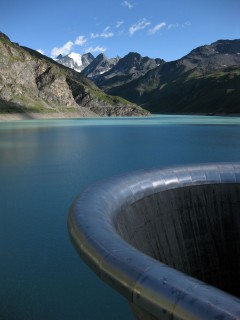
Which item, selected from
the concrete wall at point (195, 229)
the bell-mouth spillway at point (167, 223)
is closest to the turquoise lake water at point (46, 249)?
the concrete wall at point (195, 229)

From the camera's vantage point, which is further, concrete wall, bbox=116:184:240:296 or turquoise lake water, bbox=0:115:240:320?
concrete wall, bbox=116:184:240:296

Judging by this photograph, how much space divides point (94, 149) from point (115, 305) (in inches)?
1528

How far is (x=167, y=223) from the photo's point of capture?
11836 mm

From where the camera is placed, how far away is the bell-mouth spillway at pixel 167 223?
274 inches

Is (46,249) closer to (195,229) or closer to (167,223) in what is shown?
(167,223)

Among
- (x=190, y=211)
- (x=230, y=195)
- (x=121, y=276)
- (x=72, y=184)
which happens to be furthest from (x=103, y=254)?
(x=72, y=184)

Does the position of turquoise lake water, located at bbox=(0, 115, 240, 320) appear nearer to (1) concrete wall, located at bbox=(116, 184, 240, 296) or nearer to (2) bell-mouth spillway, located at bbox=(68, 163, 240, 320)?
(1) concrete wall, located at bbox=(116, 184, 240, 296)

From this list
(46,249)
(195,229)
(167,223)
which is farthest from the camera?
(46,249)

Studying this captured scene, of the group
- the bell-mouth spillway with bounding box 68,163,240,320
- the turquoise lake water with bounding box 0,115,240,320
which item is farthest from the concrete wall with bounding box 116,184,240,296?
the turquoise lake water with bounding box 0,115,240,320

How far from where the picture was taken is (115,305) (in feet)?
34.9

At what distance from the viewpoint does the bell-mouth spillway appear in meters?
6.96

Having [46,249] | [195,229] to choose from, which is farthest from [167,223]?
[46,249]

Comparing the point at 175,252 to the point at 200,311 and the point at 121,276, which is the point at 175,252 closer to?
the point at 121,276

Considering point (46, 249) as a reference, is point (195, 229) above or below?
above
